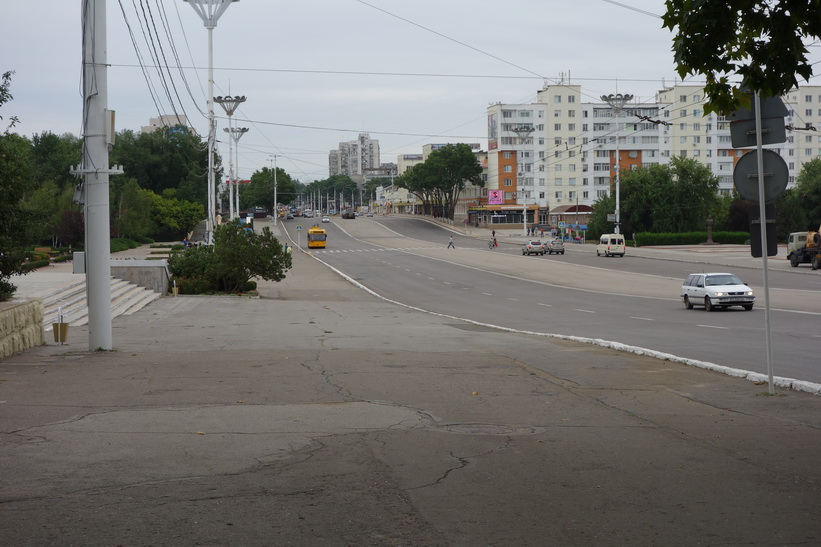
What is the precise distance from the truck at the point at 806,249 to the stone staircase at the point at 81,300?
38.6 meters

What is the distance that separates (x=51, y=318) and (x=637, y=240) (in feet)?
255

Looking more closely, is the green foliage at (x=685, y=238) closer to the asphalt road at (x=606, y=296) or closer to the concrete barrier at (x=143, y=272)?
the asphalt road at (x=606, y=296)

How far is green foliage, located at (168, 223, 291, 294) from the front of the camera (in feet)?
131

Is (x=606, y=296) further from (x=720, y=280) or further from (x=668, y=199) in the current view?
(x=668, y=199)

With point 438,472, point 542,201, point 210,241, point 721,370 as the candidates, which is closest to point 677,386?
point 721,370

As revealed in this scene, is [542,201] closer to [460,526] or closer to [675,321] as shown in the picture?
[675,321]

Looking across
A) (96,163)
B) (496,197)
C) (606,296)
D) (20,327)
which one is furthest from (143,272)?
(496,197)

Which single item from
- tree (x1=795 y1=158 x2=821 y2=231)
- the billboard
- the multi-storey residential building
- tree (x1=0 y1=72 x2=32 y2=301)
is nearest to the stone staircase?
tree (x1=0 y1=72 x2=32 y2=301)

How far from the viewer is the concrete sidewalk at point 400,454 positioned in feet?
18.1

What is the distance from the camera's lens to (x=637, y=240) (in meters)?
94.0

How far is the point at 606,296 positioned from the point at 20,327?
28.2m

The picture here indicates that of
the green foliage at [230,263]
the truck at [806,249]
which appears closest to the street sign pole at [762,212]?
the green foliage at [230,263]

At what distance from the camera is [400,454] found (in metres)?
7.61

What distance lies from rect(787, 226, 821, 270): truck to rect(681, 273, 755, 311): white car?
25651 millimetres
